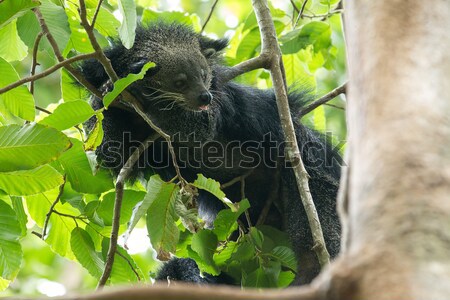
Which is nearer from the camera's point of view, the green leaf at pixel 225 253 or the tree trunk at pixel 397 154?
the tree trunk at pixel 397 154

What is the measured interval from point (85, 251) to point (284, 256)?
1211 millimetres

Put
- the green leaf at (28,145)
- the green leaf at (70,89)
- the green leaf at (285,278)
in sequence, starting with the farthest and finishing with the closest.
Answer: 1. the green leaf at (70,89)
2. the green leaf at (285,278)
3. the green leaf at (28,145)

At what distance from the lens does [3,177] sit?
3625 mm

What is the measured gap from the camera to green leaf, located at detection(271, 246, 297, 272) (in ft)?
13.9

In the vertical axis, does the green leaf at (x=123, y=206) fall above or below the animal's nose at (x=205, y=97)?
below

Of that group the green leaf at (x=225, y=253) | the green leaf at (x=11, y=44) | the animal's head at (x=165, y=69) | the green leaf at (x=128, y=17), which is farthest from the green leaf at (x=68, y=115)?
the green leaf at (x=225, y=253)

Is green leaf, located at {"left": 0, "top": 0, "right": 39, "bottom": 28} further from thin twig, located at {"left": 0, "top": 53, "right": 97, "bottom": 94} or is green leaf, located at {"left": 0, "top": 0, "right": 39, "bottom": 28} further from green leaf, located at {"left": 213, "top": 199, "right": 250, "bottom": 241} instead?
green leaf, located at {"left": 213, "top": 199, "right": 250, "bottom": 241}

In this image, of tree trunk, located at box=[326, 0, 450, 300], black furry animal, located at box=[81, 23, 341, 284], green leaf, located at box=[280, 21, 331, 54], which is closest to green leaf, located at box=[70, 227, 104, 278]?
black furry animal, located at box=[81, 23, 341, 284]

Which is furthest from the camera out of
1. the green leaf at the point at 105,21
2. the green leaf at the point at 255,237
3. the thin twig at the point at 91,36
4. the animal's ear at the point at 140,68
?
the animal's ear at the point at 140,68

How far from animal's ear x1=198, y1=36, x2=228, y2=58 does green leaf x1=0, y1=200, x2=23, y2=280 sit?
218 cm

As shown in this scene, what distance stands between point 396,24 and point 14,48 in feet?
10.4

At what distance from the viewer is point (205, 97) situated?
4.64 meters

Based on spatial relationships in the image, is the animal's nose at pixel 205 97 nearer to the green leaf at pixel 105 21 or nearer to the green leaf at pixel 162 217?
the green leaf at pixel 105 21

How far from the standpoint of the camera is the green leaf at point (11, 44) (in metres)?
4.42
